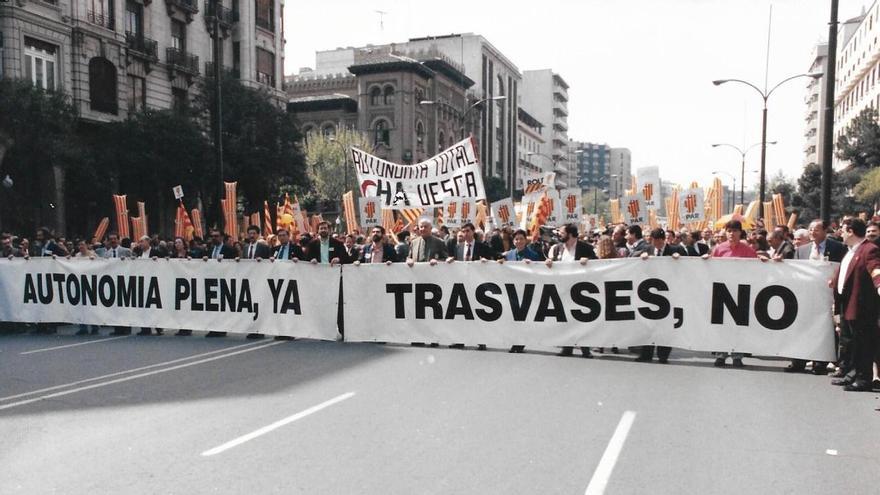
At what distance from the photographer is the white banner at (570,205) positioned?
1775 centimetres

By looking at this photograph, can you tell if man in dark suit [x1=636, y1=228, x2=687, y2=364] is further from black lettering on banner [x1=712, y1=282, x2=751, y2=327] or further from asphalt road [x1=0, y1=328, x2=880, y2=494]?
black lettering on banner [x1=712, y1=282, x2=751, y2=327]

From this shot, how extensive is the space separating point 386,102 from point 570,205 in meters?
55.3

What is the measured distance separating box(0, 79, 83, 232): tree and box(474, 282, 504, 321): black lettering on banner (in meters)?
20.0

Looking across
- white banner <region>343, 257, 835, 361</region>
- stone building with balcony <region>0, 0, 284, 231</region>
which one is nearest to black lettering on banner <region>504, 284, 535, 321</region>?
white banner <region>343, 257, 835, 361</region>

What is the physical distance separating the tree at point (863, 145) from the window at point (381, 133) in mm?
38544

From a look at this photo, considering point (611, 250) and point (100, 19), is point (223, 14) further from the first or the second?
point (611, 250)

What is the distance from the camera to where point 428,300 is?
10.9m

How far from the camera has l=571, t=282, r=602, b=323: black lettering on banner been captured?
10023 mm

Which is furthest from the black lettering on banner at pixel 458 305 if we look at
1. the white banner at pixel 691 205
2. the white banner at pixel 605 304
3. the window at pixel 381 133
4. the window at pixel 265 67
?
the window at pixel 381 133

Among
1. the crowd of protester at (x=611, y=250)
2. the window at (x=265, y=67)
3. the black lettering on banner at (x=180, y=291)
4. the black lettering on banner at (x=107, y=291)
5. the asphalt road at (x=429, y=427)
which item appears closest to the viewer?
the asphalt road at (x=429, y=427)

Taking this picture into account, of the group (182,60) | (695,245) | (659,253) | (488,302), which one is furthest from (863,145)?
(488,302)

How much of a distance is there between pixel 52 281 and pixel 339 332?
566 cm

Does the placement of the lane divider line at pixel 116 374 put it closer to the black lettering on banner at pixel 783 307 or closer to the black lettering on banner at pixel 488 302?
the black lettering on banner at pixel 488 302

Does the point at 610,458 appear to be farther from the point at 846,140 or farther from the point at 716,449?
the point at 846,140
